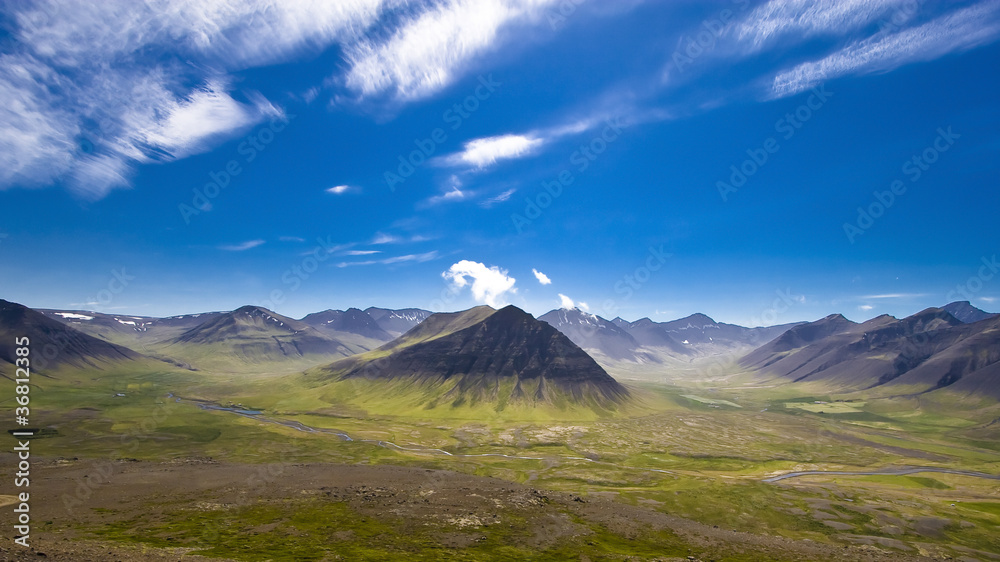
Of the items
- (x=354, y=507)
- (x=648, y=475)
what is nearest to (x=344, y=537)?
(x=354, y=507)

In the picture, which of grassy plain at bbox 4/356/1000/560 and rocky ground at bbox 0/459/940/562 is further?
grassy plain at bbox 4/356/1000/560

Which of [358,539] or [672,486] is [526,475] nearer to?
[672,486]

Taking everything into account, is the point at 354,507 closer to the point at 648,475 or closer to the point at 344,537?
the point at 344,537

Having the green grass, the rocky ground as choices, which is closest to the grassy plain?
the green grass

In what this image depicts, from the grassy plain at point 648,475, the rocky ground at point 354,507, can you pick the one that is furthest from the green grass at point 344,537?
the rocky ground at point 354,507

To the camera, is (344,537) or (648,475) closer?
(344,537)

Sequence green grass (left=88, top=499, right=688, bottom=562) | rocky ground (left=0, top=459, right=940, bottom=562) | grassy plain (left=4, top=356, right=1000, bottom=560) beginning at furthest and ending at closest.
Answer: grassy plain (left=4, top=356, right=1000, bottom=560)
rocky ground (left=0, top=459, right=940, bottom=562)
green grass (left=88, top=499, right=688, bottom=562)

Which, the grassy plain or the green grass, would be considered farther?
the grassy plain

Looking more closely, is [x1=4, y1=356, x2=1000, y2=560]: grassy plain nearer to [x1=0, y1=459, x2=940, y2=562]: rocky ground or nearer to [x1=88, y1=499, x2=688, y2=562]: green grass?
[x1=88, y1=499, x2=688, y2=562]: green grass

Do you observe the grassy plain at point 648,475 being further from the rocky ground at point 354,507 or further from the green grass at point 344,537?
the rocky ground at point 354,507

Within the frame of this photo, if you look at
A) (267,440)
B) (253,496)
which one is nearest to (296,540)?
(253,496)

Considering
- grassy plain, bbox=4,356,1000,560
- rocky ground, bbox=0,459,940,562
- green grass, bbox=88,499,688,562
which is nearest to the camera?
green grass, bbox=88,499,688,562
